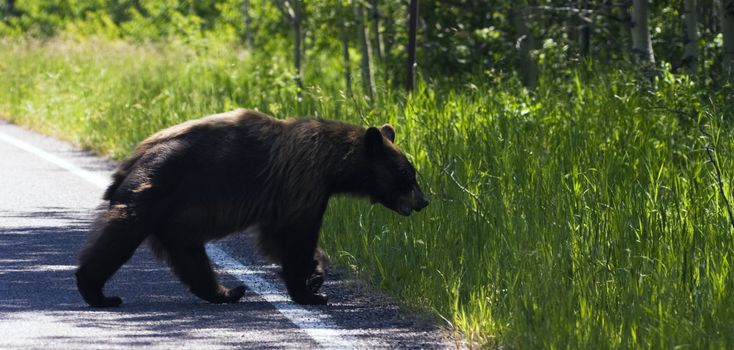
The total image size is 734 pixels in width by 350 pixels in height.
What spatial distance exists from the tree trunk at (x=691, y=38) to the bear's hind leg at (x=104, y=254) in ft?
23.1

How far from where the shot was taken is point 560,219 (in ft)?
25.5

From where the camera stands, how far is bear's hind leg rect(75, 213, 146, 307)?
7.17 m

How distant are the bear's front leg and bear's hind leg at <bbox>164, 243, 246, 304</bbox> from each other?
30 centimetres

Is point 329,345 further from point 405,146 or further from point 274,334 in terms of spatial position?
point 405,146

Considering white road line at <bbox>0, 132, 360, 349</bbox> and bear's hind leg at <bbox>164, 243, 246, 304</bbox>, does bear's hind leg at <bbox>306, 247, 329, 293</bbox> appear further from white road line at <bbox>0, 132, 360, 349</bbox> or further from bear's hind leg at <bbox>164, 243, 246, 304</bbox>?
bear's hind leg at <bbox>164, 243, 246, 304</bbox>

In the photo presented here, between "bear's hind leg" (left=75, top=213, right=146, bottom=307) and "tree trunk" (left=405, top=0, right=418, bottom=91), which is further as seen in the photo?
"tree trunk" (left=405, top=0, right=418, bottom=91)

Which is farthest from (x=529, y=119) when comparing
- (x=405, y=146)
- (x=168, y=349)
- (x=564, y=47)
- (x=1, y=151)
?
(x=1, y=151)

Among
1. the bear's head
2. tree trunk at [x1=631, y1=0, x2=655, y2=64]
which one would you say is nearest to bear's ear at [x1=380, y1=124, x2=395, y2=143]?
the bear's head

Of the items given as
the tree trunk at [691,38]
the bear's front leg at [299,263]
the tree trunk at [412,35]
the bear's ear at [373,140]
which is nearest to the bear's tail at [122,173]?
the bear's front leg at [299,263]

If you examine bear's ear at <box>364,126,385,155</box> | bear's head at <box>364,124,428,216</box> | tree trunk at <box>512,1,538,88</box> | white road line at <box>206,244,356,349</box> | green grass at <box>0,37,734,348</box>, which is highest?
bear's ear at <box>364,126,385,155</box>

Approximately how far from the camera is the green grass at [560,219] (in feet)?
20.9

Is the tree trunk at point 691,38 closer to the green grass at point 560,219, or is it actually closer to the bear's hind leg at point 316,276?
the green grass at point 560,219

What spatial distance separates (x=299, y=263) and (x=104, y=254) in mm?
1022

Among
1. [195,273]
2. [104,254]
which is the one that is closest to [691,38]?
[195,273]
